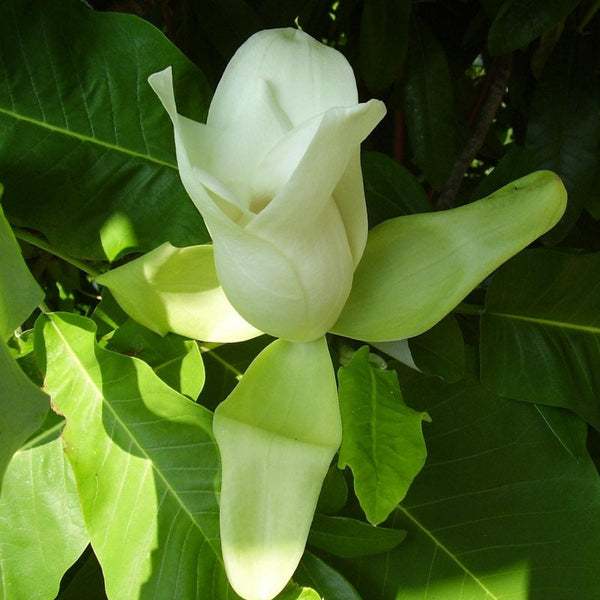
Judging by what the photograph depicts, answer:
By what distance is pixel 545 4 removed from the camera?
0.88 meters

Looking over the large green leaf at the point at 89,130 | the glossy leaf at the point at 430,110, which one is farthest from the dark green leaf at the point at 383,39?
the large green leaf at the point at 89,130

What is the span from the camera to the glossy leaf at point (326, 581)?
71cm

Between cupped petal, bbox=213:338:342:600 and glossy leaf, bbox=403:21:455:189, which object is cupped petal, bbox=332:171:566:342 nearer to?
cupped petal, bbox=213:338:342:600

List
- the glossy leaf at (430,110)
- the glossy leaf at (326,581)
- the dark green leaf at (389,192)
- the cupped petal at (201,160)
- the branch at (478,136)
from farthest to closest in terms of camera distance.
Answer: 1. the glossy leaf at (430,110)
2. the branch at (478,136)
3. the dark green leaf at (389,192)
4. the glossy leaf at (326,581)
5. the cupped petal at (201,160)

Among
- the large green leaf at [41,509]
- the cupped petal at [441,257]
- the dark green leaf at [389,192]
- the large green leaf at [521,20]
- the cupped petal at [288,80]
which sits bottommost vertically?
the large green leaf at [41,509]

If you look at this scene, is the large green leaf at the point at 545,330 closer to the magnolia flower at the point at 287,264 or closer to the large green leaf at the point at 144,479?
the magnolia flower at the point at 287,264

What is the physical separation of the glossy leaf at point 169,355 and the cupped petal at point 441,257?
0.16 meters

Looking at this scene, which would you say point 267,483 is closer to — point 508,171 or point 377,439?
point 377,439

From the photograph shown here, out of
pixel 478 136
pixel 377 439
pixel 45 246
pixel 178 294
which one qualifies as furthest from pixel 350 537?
pixel 478 136

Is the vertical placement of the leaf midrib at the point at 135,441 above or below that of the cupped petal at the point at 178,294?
below

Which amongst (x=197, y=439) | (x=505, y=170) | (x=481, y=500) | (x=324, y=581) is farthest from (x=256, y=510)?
(x=505, y=170)

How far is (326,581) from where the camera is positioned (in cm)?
71

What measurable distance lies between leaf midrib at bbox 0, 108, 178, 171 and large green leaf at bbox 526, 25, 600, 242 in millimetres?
591

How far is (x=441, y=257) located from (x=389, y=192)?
0.88 ft
